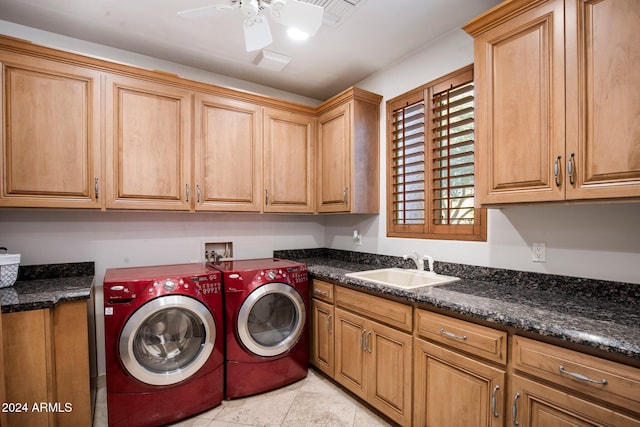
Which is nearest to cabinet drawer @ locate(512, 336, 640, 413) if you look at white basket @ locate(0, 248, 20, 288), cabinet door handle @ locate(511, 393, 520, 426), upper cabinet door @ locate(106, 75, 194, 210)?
cabinet door handle @ locate(511, 393, 520, 426)

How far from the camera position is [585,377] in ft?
3.68

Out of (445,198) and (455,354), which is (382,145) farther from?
(455,354)

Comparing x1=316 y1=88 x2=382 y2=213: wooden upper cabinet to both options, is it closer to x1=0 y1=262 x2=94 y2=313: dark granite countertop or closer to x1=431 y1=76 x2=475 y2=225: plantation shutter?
x1=431 y1=76 x2=475 y2=225: plantation shutter

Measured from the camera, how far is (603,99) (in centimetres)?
132

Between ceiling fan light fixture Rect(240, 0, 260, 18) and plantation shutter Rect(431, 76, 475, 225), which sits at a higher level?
ceiling fan light fixture Rect(240, 0, 260, 18)

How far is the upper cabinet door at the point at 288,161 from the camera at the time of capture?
2871 millimetres

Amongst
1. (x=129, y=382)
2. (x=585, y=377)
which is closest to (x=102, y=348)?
(x=129, y=382)

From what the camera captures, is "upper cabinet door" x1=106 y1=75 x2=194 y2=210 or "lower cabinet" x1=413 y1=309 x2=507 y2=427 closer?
"lower cabinet" x1=413 y1=309 x2=507 y2=427

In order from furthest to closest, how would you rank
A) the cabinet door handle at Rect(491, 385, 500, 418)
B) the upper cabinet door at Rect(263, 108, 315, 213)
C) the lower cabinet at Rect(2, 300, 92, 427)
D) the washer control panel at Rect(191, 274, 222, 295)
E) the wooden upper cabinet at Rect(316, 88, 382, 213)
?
the upper cabinet door at Rect(263, 108, 315, 213) < the wooden upper cabinet at Rect(316, 88, 382, 213) < the washer control panel at Rect(191, 274, 222, 295) < the lower cabinet at Rect(2, 300, 92, 427) < the cabinet door handle at Rect(491, 385, 500, 418)

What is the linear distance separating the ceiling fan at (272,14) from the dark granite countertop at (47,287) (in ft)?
5.38

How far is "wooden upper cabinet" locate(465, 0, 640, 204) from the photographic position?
1273mm

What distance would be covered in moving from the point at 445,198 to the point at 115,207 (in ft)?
7.57

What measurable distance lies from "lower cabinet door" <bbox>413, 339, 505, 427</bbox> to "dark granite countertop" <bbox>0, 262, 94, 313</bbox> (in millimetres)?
1906

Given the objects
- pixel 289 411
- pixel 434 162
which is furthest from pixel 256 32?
pixel 289 411
